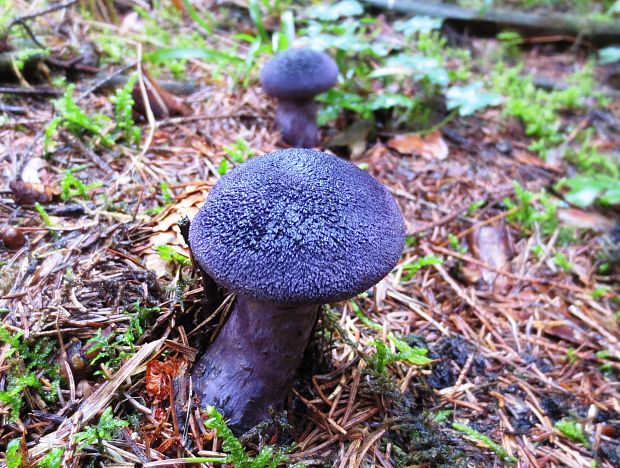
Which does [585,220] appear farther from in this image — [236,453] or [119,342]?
[119,342]

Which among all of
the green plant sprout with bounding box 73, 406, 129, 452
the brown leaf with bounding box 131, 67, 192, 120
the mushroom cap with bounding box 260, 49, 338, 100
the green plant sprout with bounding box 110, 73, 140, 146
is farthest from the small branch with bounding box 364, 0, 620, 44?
the green plant sprout with bounding box 73, 406, 129, 452

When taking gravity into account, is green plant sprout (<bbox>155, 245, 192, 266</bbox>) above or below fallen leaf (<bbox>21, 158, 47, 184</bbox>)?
below

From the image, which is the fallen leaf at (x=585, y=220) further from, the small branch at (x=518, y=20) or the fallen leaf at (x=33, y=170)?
the fallen leaf at (x=33, y=170)

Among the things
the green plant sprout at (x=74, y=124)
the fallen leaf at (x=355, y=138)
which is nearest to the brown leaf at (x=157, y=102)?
the green plant sprout at (x=74, y=124)

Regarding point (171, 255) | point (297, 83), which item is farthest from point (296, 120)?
point (171, 255)

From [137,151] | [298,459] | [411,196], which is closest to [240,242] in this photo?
[298,459]

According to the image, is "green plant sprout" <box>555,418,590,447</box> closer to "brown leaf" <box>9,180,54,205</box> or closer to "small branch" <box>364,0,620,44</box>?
"brown leaf" <box>9,180,54,205</box>
